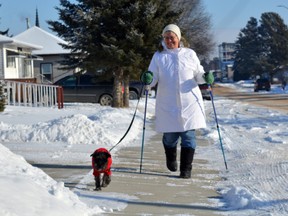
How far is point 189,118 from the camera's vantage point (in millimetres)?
6324

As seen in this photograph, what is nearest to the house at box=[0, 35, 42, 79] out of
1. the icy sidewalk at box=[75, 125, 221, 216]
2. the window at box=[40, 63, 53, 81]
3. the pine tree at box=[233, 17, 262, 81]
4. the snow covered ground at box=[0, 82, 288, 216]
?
the window at box=[40, 63, 53, 81]

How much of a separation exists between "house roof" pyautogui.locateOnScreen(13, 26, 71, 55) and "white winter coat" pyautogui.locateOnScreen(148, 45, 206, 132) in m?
36.9

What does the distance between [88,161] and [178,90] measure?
1.92 meters

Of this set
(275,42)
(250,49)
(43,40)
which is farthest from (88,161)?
(250,49)

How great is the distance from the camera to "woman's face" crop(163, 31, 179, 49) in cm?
632

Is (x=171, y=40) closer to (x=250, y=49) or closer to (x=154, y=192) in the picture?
(x=154, y=192)

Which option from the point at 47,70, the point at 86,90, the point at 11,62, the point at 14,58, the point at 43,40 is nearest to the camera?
the point at 86,90

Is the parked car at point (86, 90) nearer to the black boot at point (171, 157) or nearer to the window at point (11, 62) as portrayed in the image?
the window at point (11, 62)

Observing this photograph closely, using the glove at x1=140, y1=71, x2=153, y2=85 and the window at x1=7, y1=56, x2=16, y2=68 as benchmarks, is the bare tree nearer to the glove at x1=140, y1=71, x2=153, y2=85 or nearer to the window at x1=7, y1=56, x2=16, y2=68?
the window at x1=7, y1=56, x2=16, y2=68

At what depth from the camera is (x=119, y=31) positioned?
20109 millimetres

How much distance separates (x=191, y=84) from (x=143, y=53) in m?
13.8

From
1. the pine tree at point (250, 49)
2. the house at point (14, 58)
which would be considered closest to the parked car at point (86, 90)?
the house at point (14, 58)

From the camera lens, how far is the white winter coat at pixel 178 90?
6320 millimetres

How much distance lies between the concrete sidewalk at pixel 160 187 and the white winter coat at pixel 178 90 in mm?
668
